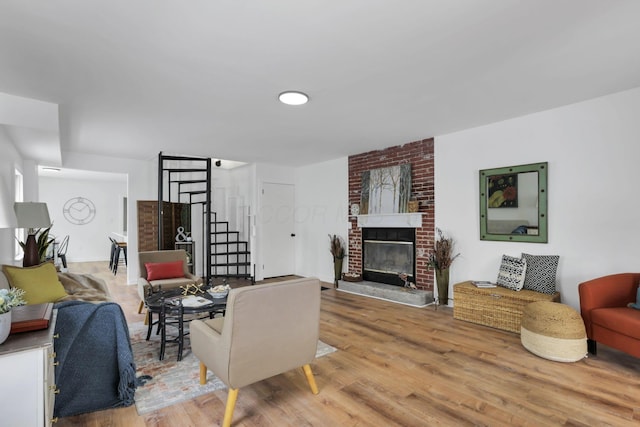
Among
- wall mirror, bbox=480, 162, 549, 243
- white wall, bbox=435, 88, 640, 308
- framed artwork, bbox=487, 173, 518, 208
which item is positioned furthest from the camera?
framed artwork, bbox=487, 173, 518, 208

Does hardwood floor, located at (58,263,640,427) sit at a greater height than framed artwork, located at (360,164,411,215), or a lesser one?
lesser

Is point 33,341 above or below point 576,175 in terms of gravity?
below

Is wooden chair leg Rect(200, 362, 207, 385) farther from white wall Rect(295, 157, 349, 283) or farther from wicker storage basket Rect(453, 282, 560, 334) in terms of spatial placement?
white wall Rect(295, 157, 349, 283)

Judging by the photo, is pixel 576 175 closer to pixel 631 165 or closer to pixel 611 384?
pixel 631 165

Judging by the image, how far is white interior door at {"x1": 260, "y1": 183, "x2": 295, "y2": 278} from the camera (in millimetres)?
6668

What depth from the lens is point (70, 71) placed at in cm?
250

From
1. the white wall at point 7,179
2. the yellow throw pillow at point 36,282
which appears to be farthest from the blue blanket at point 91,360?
the white wall at point 7,179

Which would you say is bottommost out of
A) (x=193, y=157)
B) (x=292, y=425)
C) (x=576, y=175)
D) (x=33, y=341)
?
(x=292, y=425)

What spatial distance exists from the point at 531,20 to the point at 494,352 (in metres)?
2.68

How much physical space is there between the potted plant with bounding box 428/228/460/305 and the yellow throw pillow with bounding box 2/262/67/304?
4413 mm

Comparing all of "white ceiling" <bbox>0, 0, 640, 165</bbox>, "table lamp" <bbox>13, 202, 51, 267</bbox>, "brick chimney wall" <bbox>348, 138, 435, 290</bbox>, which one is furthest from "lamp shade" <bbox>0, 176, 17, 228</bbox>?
"brick chimney wall" <bbox>348, 138, 435, 290</bbox>

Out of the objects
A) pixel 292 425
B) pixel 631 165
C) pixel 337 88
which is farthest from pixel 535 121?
pixel 292 425

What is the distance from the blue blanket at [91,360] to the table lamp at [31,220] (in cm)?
194

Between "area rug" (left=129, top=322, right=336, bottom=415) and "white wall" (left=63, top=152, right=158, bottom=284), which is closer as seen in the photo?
"area rug" (left=129, top=322, right=336, bottom=415)
